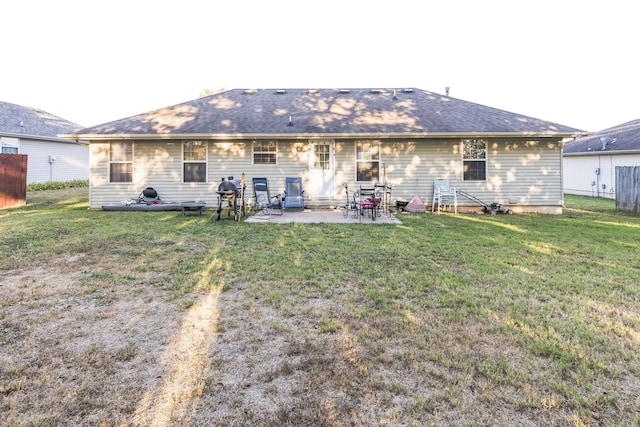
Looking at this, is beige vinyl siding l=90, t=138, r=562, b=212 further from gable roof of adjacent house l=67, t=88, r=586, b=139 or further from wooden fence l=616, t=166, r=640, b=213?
wooden fence l=616, t=166, r=640, b=213

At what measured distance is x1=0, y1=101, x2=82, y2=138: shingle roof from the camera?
1759 cm

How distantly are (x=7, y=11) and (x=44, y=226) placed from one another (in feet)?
34.9

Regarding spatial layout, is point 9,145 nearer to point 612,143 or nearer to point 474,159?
point 474,159

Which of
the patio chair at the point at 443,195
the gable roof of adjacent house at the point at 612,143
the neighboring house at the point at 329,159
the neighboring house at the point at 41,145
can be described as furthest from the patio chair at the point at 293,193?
the neighboring house at the point at 41,145

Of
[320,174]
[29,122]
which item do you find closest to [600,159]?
[320,174]

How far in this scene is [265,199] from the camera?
33.9 ft

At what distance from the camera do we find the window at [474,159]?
10875mm

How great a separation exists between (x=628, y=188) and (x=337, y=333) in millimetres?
12939

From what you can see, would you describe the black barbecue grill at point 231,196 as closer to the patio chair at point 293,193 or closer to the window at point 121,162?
the patio chair at point 293,193

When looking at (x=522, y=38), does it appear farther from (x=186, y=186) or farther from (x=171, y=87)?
(x=171, y=87)

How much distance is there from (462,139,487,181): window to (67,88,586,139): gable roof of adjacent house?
0.59 m

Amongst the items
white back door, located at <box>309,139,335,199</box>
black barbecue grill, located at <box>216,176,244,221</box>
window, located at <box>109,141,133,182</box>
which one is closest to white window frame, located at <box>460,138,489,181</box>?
white back door, located at <box>309,139,335,199</box>

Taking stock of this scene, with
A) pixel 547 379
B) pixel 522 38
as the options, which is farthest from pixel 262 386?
pixel 522 38

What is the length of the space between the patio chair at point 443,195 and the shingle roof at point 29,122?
17.2 metres
